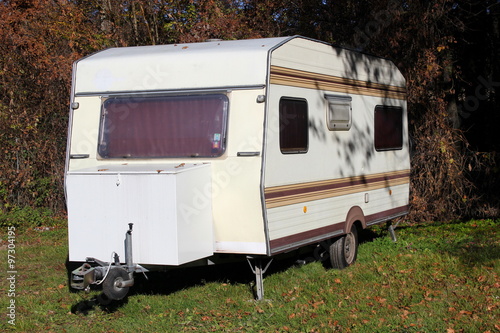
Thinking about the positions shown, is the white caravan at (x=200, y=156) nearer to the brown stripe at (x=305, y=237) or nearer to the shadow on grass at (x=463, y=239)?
the brown stripe at (x=305, y=237)

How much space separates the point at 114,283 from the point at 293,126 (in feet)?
8.64

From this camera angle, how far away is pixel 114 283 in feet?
21.1

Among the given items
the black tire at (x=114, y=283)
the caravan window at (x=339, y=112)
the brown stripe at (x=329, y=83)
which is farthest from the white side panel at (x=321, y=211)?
the black tire at (x=114, y=283)

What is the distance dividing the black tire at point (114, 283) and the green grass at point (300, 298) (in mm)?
350

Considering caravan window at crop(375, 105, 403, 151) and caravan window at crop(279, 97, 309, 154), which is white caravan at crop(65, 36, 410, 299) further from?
caravan window at crop(375, 105, 403, 151)

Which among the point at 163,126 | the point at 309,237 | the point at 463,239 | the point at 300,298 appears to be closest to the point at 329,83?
the point at 309,237

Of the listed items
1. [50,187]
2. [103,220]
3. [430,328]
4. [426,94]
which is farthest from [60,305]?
[426,94]

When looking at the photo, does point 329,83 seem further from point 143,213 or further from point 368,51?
point 368,51

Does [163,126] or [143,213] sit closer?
[143,213]

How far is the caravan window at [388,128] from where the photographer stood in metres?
9.80

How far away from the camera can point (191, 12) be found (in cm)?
1500

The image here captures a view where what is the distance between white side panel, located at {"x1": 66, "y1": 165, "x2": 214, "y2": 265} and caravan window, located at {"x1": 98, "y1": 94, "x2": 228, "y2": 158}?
1.36 feet

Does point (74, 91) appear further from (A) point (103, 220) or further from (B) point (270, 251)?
(B) point (270, 251)

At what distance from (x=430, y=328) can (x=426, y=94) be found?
319 inches
